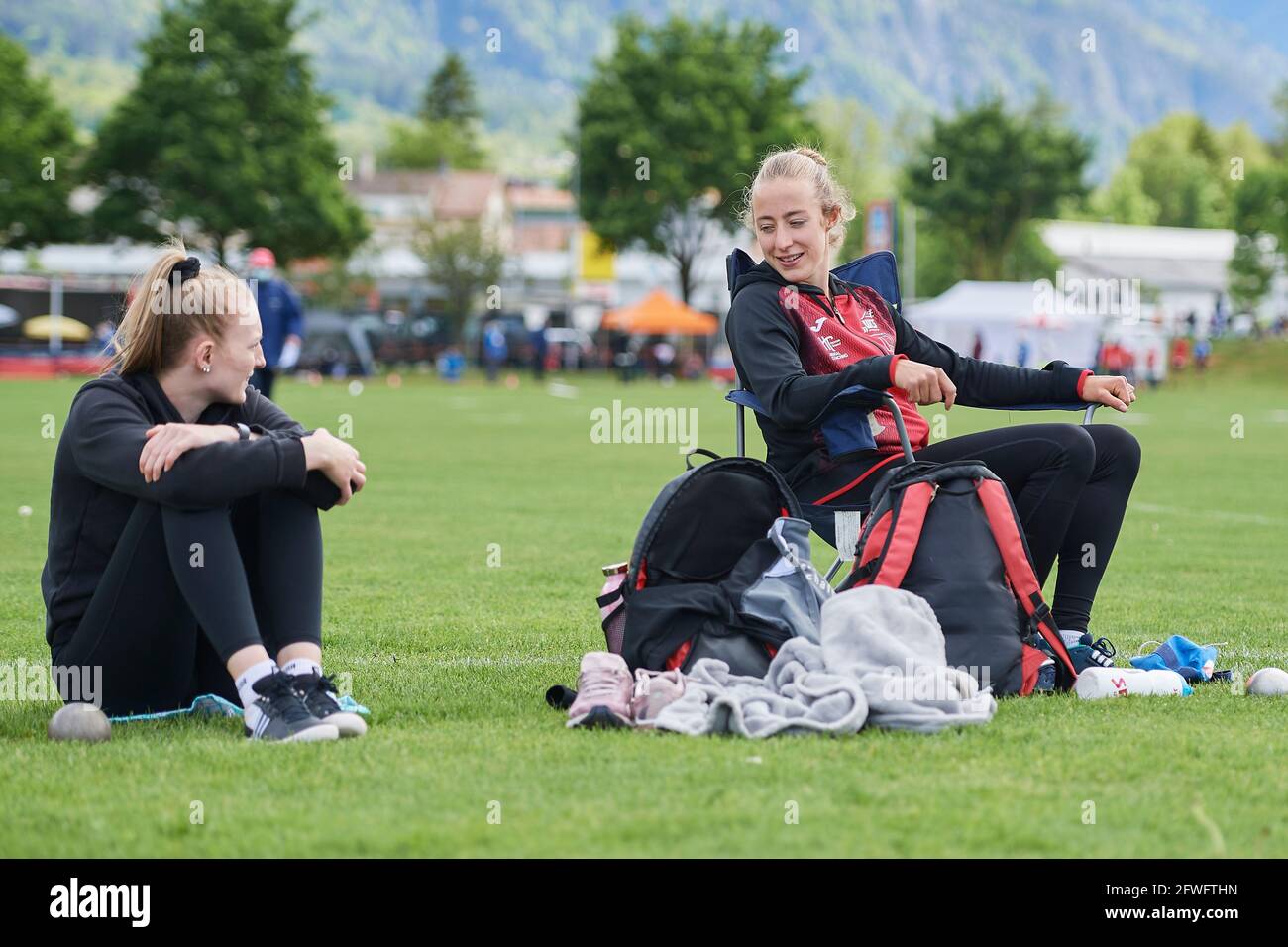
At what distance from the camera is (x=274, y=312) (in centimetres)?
1688

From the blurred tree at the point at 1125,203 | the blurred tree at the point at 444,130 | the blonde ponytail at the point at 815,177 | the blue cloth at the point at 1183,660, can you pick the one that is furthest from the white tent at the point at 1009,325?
the blurred tree at the point at 444,130

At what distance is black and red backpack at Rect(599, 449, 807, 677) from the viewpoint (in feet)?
14.9

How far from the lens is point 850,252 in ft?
285

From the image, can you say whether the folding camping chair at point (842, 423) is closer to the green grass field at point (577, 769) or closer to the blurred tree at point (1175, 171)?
the green grass field at point (577, 769)

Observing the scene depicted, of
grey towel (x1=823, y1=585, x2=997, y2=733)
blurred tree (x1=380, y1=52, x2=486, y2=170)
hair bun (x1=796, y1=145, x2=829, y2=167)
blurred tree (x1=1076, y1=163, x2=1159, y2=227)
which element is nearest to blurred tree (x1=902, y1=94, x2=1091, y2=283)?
blurred tree (x1=1076, y1=163, x2=1159, y2=227)

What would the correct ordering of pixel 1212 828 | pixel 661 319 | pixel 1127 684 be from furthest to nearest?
pixel 661 319, pixel 1127 684, pixel 1212 828

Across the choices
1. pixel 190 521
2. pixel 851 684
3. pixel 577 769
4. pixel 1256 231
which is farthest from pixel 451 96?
pixel 577 769

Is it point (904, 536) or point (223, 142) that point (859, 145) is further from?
point (904, 536)

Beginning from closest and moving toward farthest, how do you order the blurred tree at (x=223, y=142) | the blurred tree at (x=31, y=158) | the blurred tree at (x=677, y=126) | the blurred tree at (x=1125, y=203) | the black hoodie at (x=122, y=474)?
the black hoodie at (x=122, y=474) < the blurred tree at (x=31, y=158) < the blurred tree at (x=223, y=142) < the blurred tree at (x=677, y=126) < the blurred tree at (x=1125, y=203)

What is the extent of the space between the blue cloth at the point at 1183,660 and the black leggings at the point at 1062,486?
23cm

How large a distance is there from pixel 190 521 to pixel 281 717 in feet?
1.76

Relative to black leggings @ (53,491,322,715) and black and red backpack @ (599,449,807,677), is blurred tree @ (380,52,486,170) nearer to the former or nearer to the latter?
black and red backpack @ (599,449,807,677)

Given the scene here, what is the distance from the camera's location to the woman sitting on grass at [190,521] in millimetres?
3922
